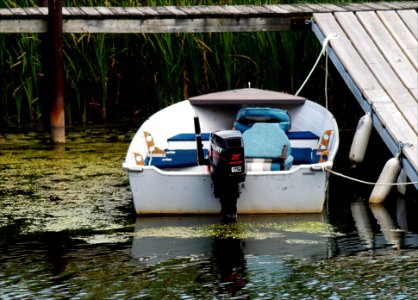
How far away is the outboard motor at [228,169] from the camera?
9367mm

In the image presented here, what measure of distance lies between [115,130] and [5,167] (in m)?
2.28

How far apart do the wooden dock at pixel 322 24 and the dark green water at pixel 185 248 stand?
108 cm

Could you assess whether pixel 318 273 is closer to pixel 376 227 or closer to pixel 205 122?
pixel 376 227

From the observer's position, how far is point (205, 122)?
1212cm

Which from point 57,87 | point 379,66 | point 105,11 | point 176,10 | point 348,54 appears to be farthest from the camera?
point 176,10

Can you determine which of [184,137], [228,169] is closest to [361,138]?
[184,137]

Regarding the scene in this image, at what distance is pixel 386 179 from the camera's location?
1036 centimetres

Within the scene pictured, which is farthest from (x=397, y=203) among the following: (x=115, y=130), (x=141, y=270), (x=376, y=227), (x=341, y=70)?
(x=115, y=130)

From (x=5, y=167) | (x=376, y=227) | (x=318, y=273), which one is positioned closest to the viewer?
(x=318, y=273)

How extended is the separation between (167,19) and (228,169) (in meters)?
4.14

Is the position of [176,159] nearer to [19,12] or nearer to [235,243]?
[235,243]

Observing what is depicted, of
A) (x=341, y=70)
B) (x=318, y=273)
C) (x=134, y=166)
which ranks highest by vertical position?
(x=341, y=70)

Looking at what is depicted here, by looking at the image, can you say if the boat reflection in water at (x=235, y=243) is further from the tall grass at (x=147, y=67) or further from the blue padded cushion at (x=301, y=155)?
the tall grass at (x=147, y=67)

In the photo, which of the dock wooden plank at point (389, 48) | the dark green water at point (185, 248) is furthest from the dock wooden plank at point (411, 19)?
the dark green water at point (185, 248)
